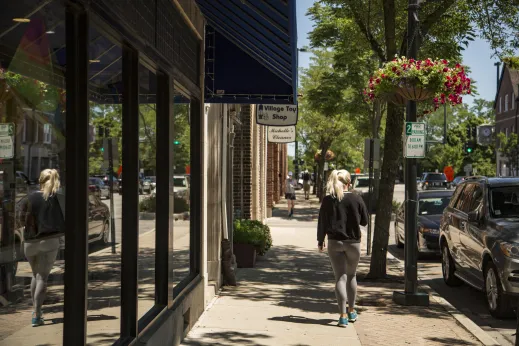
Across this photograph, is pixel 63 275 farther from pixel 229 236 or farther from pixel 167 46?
pixel 229 236

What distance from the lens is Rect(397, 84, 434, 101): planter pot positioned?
970cm

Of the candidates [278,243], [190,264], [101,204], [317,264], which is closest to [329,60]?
[278,243]

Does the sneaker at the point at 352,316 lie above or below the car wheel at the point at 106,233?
below

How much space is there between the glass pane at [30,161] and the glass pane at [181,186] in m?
3.40

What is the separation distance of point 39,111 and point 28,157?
0.24 metres

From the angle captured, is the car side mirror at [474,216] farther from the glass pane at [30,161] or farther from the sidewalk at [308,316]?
the glass pane at [30,161]

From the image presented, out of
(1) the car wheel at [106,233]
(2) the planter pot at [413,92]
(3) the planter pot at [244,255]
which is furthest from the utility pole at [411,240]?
(1) the car wheel at [106,233]


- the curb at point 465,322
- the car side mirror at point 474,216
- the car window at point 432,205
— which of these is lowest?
the curb at point 465,322

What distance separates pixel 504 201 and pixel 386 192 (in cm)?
246

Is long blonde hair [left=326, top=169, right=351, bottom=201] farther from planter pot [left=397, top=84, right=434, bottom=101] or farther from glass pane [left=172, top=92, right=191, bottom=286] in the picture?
planter pot [left=397, top=84, right=434, bottom=101]

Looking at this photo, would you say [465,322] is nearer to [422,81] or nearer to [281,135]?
[422,81]

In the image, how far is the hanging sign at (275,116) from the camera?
13.7 meters

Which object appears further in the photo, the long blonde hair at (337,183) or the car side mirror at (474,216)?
the car side mirror at (474,216)

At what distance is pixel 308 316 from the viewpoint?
29.9 ft
